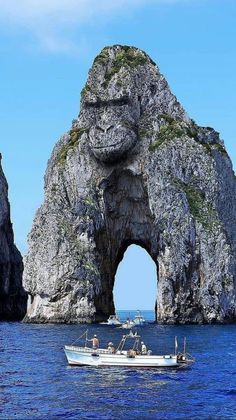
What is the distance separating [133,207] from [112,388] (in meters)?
84.2

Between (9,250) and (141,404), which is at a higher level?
(9,250)

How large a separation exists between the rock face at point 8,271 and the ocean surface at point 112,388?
65551mm

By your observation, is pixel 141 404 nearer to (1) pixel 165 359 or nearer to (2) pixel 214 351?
(1) pixel 165 359

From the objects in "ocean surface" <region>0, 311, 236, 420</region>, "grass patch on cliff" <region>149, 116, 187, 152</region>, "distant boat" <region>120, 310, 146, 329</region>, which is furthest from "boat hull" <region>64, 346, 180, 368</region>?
"grass patch on cliff" <region>149, 116, 187, 152</region>

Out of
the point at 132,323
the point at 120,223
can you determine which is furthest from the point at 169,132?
the point at 132,323

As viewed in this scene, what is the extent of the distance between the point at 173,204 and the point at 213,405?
7877 centimetres

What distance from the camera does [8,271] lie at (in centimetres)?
14400

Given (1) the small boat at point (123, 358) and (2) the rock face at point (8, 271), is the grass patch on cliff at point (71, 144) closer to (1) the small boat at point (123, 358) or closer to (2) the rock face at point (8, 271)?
(2) the rock face at point (8, 271)

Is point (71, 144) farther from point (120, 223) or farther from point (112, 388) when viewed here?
point (112, 388)

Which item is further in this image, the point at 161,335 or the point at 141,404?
the point at 161,335

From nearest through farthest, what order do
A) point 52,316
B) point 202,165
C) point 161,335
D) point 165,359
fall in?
point 165,359 < point 161,335 < point 52,316 < point 202,165

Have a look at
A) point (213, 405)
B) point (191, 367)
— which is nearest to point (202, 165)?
point (191, 367)

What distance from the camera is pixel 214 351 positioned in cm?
7481

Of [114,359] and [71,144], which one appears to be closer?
[114,359]
